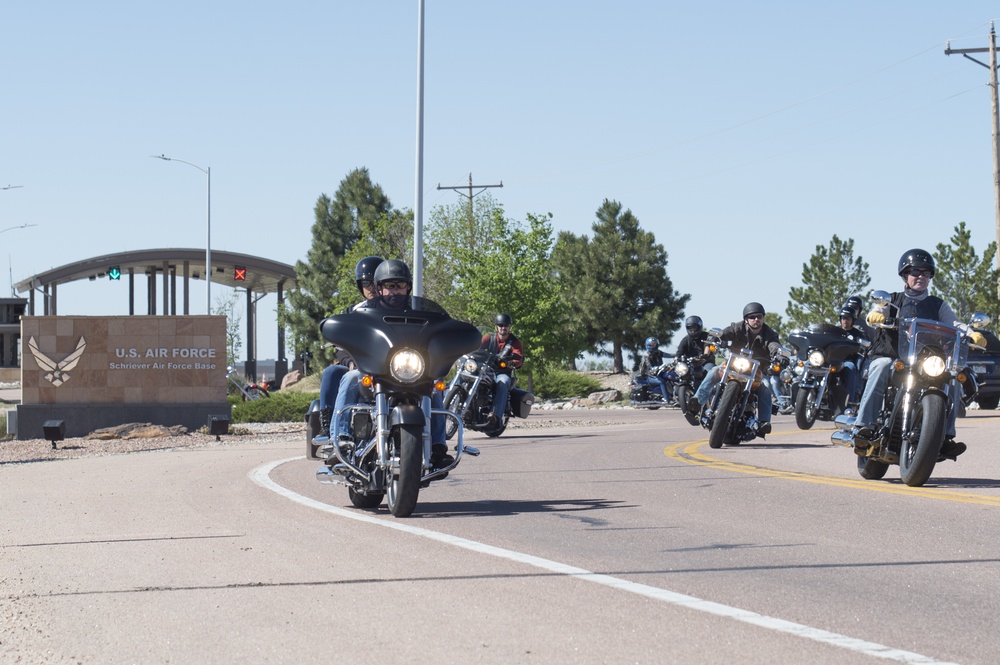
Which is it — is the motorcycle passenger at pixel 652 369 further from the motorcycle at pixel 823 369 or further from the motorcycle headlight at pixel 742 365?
the motorcycle headlight at pixel 742 365

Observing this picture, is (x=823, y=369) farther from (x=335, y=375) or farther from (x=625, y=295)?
(x=625, y=295)

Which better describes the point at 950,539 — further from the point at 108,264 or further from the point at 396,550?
the point at 108,264

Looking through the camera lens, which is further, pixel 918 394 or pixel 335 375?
pixel 918 394

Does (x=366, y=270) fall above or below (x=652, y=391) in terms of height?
above

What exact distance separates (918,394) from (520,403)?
30.7ft

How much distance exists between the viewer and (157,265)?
5884 cm

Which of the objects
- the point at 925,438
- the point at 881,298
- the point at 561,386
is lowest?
the point at 561,386

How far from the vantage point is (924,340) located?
10.7 meters

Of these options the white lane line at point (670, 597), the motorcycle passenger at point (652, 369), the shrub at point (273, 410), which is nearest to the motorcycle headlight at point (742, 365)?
the white lane line at point (670, 597)

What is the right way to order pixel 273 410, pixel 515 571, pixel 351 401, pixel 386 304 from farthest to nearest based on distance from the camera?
1. pixel 273 410
2. pixel 386 304
3. pixel 351 401
4. pixel 515 571

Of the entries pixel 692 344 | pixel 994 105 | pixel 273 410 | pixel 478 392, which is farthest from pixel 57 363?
pixel 994 105

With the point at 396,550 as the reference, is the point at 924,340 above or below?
above

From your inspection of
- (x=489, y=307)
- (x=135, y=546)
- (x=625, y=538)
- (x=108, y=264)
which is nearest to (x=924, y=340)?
(x=625, y=538)

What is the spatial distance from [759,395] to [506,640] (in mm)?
11849
